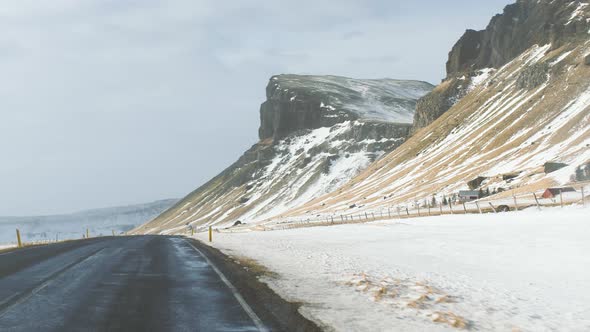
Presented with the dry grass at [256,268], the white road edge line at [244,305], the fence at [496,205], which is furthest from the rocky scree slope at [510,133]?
the white road edge line at [244,305]

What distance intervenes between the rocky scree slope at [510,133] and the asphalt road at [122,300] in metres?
59.5

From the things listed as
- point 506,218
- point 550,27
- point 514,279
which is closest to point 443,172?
point 550,27

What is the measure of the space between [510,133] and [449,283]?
11356 cm

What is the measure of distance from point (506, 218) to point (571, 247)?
16983 mm

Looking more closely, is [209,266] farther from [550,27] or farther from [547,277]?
[550,27]

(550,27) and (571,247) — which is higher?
(550,27)

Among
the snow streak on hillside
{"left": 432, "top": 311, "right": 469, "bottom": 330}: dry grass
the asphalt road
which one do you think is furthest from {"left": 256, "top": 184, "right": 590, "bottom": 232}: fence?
the asphalt road

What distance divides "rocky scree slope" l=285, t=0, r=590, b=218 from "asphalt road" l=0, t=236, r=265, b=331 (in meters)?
59.5

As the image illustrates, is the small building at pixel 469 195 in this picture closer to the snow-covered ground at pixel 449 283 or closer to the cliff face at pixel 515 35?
the snow-covered ground at pixel 449 283

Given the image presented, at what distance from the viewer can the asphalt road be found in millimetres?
9469

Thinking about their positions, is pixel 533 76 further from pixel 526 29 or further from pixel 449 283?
pixel 449 283

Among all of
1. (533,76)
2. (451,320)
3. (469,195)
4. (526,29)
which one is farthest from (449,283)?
(526,29)

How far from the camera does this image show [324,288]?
14.3 m

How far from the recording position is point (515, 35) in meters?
174
